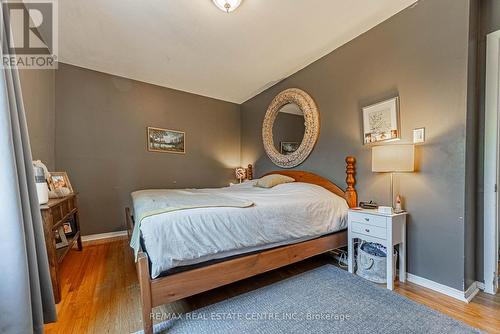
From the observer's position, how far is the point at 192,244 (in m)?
1.40

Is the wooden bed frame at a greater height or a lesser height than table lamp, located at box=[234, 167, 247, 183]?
lesser

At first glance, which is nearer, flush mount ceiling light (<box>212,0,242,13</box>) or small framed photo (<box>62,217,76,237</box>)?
flush mount ceiling light (<box>212,0,242,13</box>)

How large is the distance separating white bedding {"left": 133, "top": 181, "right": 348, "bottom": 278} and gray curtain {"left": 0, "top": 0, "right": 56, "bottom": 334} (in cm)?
55

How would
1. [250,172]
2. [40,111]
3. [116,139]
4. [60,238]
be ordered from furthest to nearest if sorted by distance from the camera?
[250,172] → [116,139] → [40,111] → [60,238]

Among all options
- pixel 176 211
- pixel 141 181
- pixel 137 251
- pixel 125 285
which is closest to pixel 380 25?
pixel 176 211

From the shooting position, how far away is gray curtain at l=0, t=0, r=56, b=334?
3.24 feet

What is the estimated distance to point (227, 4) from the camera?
73.4 inches

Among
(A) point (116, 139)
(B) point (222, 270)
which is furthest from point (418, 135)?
(A) point (116, 139)

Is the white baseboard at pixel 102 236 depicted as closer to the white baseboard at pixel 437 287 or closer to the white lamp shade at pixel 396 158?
the white lamp shade at pixel 396 158

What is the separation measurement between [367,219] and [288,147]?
167cm

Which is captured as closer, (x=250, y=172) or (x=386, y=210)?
(x=386, y=210)

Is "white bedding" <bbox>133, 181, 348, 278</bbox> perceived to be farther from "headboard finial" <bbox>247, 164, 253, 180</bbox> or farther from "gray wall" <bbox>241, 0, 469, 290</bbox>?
"headboard finial" <bbox>247, 164, 253, 180</bbox>

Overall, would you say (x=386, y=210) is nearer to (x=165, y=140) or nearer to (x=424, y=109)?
(x=424, y=109)

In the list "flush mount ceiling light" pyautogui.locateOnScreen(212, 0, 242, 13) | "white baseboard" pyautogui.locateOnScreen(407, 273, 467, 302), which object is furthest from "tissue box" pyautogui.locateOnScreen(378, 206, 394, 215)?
"flush mount ceiling light" pyautogui.locateOnScreen(212, 0, 242, 13)
